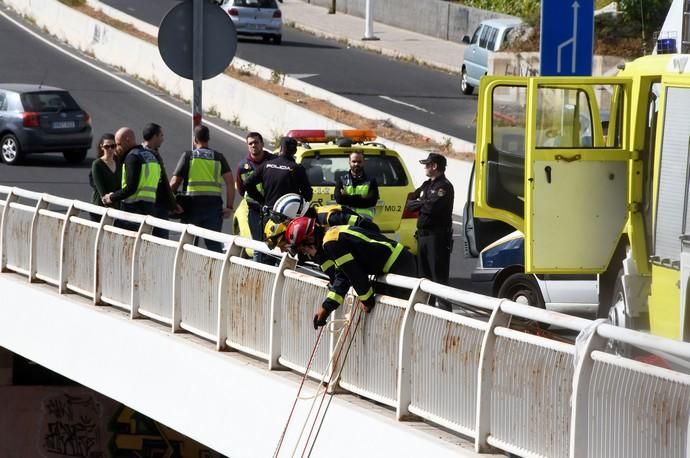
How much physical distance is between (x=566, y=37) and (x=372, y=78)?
30.4 metres

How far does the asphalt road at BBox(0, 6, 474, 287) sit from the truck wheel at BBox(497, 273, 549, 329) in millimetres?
2786

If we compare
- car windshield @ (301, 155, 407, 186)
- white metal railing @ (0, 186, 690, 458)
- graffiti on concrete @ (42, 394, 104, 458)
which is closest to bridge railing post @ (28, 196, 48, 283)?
white metal railing @ (0, 186, 690, 458)

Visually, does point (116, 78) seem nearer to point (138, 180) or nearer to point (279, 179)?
point (138, 180)

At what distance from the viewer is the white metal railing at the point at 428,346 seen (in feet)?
21.4

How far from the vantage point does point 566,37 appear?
10.8m

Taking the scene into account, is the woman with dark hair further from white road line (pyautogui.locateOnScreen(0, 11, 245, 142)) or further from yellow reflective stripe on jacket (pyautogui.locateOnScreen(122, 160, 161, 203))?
white road line (pyautogui.locateOnScreen(0, 11, 245, 142))

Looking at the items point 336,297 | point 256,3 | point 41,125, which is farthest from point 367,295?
point 256,3

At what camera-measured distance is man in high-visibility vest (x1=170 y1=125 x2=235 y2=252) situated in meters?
13.7

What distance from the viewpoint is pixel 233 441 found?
10.1 meters

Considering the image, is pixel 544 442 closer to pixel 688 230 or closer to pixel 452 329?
pixel 452 329

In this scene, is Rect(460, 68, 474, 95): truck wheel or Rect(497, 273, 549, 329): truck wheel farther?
Rect(460, 68, 474, 95): truck wheel

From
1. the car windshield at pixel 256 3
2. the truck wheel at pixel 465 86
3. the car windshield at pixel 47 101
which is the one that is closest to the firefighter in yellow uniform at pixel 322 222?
the car windshield at pixel 47 101

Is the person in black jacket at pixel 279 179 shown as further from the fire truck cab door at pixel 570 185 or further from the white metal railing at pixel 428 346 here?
the fire truck cab door at pixel 570 185

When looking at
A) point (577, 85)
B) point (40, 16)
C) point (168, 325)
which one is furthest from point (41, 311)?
point (40, 16)
